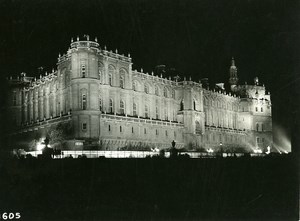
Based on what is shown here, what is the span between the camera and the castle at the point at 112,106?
59.5m

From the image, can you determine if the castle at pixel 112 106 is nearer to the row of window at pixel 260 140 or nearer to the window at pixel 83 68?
the window at pixel 83 68

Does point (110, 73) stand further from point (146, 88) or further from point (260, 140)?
point (260, 140)

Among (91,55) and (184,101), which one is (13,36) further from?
(184,101)

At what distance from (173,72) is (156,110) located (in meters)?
12.8

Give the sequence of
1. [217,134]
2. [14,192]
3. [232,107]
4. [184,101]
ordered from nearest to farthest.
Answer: [14,192], [184,101], [217,134], [232,107]

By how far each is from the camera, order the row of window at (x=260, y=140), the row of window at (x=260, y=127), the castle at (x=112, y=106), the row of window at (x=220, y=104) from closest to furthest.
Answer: the castle at (x=112, y=106), the row of window at (x=220, y=104), the row of window at (x=260, y=140), the row of window at (x=260, y=127)

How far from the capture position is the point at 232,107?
10762 centimetres

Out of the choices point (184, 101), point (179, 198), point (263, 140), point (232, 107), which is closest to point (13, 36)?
point (179, 198)

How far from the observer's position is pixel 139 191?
35062mm

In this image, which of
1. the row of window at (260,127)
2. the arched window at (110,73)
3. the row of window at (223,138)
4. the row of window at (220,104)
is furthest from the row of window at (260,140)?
the arched window at (110,73)

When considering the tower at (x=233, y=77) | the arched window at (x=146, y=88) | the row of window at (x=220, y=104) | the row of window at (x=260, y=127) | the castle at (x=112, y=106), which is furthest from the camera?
the tower at (x=233, y=77)

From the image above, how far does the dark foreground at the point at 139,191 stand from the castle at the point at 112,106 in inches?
807

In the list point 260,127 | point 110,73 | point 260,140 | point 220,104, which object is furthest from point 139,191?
point 260,127

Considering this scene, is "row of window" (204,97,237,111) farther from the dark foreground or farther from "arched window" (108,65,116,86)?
the dark foreground
